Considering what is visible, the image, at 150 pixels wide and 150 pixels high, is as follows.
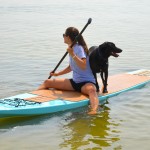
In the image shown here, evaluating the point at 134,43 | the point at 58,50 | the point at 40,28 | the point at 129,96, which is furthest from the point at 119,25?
the point at 129,96

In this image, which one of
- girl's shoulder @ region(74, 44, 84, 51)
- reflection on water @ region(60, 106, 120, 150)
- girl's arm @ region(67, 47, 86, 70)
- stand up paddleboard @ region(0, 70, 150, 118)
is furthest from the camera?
girl's shoulder @ region(74, 44, 84, 51)

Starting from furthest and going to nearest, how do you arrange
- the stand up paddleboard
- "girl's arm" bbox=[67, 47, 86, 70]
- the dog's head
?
1. the dog's head
2. "girl's arm" bbox=[67, 47, 86, 70]
3. the stand up paddleboard

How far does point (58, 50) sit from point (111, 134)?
7649 millimetres

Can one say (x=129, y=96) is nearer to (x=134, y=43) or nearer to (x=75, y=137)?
(x=75, y=137)

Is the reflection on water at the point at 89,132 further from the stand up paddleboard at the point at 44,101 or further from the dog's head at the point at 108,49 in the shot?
the dog's head at the point at 108,49

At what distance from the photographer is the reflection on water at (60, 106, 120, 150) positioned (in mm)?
5375

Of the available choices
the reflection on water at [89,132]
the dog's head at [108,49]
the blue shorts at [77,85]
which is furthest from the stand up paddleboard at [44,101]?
the dog's head at [108,49]

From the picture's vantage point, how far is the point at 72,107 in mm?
6555

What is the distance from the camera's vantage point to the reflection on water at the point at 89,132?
17.6 ft

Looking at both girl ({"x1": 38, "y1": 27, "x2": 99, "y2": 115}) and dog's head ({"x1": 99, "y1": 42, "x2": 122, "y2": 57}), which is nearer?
girl ({"x1": 38, "y1": 27, "x2": 99, "y2": 115})

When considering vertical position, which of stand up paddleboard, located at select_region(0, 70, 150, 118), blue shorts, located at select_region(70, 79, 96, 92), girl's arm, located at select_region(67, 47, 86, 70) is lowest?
stand up paddleboard, located at select_region(0, 70, 150, 118)

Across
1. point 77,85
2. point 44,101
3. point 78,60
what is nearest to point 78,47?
point 78,60

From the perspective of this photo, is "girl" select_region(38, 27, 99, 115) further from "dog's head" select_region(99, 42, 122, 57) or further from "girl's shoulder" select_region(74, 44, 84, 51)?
"dog's head" select_region(99, 42, 122, 57)

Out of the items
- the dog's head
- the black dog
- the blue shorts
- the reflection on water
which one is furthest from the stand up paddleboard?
the dog's head
